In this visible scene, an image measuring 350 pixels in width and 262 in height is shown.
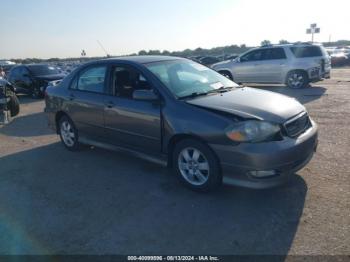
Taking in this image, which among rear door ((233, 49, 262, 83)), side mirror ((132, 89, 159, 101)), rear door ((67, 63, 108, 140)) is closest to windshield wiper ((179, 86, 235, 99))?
side mirror ((132, 89, 159, 101))

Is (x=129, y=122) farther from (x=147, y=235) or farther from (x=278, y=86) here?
(x=278, y=86)

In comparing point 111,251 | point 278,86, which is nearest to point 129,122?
→ point 111,251

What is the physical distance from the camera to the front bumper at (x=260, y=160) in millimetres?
3777

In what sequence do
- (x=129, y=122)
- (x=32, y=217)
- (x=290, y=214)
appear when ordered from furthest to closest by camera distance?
(x=129, y=122), (x=32, y=217), (x=290, y=214)

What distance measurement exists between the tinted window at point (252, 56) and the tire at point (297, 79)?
60.8 inches

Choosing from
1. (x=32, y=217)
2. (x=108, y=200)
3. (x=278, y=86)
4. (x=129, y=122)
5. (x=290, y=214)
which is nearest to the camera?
(x=290, y=214)

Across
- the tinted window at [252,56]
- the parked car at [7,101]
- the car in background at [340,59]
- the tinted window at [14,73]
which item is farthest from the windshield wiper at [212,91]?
the car in background at [340,59]

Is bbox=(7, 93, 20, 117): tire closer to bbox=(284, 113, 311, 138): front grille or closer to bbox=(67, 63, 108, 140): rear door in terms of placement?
bbox=(67, 63, 108, 140): rear door

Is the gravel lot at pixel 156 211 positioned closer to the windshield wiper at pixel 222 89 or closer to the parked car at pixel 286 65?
the windshield wiper at pixel 222 89

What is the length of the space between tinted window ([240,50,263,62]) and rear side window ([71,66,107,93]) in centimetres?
1016

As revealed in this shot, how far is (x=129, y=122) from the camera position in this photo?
5016 mm

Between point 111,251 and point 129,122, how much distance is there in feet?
7.04

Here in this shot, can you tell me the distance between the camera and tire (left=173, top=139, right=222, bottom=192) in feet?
13.5

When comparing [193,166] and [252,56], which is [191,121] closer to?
[193,166]
